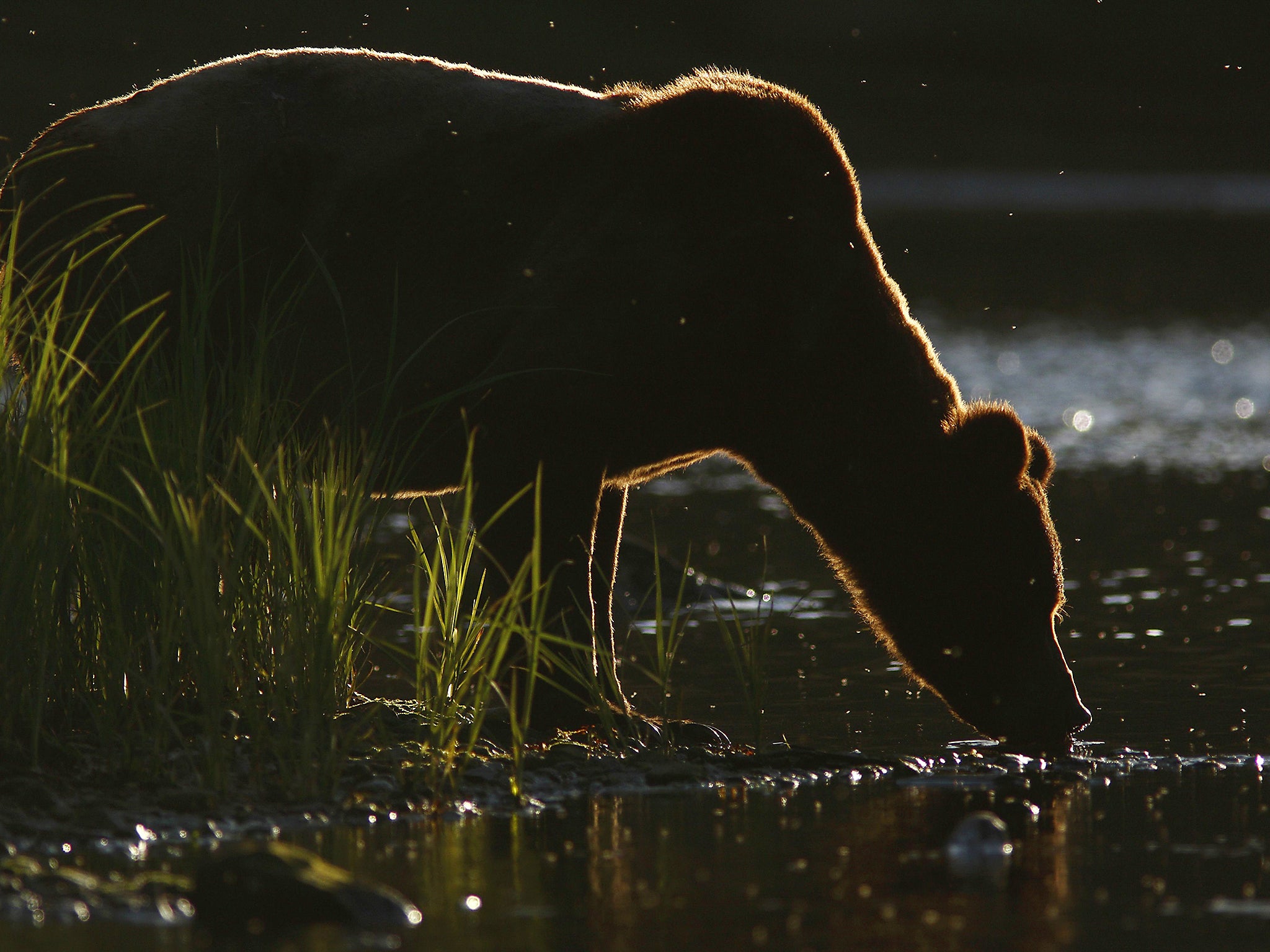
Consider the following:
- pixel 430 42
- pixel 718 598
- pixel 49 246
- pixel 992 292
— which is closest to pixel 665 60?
pixel 430 42

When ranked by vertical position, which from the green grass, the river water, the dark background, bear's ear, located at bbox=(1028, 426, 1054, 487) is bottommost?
the river water

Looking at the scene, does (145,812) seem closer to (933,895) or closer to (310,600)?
(310,600)

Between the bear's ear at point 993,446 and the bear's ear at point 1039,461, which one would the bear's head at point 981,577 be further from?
the bear's ear at point 1039,461

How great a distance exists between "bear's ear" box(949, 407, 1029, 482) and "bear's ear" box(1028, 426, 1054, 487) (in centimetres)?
21

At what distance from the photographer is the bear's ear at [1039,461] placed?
21.3 feet

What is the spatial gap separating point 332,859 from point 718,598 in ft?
15.1

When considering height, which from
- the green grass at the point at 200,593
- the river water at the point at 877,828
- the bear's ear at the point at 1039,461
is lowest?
the river water at the point at 877,828

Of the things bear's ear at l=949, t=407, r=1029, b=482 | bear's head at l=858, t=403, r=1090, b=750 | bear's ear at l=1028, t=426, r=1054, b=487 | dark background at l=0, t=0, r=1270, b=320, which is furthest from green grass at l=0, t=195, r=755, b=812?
dark background at l=0, t=0, r=1270, b=320

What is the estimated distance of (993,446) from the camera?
6211 millimetres

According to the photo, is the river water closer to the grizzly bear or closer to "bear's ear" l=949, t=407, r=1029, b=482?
the grizzly bear

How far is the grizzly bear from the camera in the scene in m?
6.09

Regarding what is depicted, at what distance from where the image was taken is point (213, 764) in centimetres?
501

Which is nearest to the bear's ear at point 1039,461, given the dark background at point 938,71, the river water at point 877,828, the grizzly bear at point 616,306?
the grizzly bear at point 616,306

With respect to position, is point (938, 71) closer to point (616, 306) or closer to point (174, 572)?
point (616, 306)
